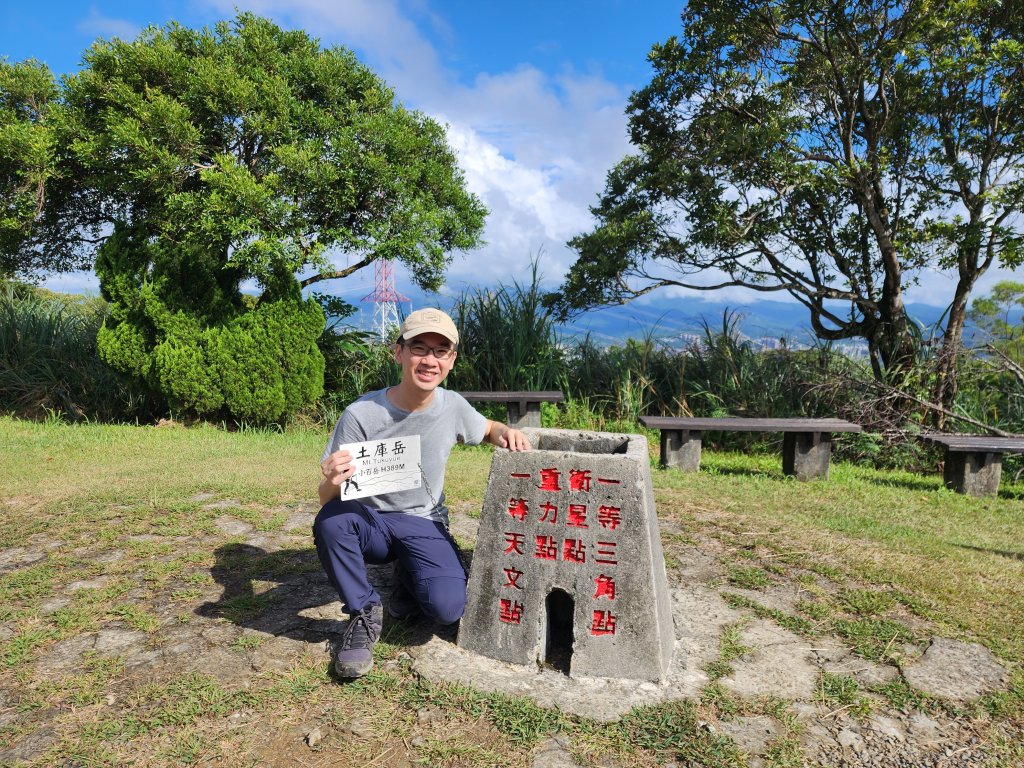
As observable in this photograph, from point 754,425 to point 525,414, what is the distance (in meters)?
2.38

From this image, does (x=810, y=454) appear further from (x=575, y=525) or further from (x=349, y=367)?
(x=349, y=367)

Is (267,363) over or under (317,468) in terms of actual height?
over

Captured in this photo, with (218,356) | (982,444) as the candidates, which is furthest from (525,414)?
(982,444)

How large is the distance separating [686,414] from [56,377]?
7.93 m

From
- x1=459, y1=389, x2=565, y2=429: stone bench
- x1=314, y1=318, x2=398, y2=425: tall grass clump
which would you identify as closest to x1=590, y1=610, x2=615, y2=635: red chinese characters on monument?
x1=459, y1=389, x2=565, y2=429: stone bench

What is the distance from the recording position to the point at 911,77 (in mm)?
6824

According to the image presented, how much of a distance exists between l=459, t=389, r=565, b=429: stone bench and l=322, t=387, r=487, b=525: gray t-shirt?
4.34m

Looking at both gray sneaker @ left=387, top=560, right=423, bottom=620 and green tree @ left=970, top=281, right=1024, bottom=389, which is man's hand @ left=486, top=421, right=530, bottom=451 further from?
green tree @ left=970, top=281, right=1024, bottom=389

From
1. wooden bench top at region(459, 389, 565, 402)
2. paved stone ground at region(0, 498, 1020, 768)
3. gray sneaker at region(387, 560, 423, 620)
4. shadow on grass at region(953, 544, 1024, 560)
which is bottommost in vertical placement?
paved stone ground at region(0, 498, 1020, 768)

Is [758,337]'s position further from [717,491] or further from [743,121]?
[717,491]

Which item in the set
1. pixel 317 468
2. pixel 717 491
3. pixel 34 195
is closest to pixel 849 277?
pixel 717 491

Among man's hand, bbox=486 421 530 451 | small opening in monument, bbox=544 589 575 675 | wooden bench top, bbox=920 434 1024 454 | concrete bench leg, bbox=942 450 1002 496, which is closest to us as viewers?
man's hand, bbox=486 421 530 451

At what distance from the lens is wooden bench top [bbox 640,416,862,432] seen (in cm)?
613

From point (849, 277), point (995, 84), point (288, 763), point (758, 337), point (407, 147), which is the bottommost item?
point (288, 763)
